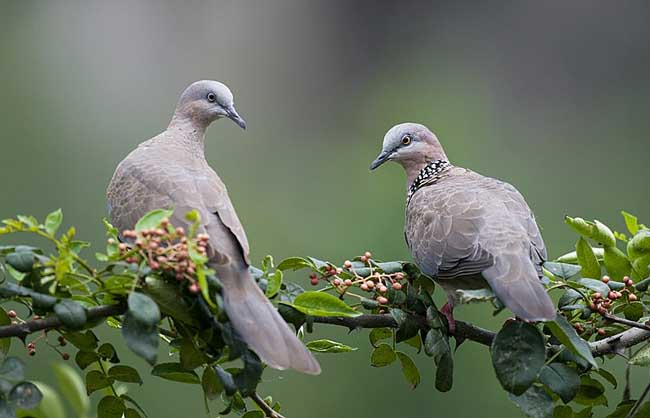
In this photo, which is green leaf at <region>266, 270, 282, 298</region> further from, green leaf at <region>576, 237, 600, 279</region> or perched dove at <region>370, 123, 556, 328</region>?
green leaf at <region>576, 237, 600, 279</region>

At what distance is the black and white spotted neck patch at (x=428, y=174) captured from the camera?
275cm

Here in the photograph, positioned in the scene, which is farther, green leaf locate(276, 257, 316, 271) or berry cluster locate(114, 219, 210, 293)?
green leaf locate(276, 257, 316, 271)

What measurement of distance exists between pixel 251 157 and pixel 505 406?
172 centimetres

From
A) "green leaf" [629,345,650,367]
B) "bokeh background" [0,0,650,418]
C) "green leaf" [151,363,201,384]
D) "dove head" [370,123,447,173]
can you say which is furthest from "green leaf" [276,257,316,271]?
"bokeh background" [0,0,650,418]

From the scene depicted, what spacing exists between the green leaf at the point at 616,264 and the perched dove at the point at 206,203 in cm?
68

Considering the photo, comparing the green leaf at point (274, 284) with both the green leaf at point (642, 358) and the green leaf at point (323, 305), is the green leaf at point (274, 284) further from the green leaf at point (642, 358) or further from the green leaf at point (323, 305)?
the green leaf at point (642, 358)

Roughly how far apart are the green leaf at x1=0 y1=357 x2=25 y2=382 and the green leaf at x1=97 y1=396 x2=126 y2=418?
0.84ft

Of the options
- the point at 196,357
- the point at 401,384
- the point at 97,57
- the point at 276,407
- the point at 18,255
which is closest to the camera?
the point at 18,255

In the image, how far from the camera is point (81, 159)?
4.89 meters

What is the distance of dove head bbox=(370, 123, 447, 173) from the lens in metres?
2.89

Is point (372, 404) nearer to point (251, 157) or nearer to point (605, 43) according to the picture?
point (251, 157)

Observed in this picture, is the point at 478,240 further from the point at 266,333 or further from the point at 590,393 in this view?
the point at 266,333

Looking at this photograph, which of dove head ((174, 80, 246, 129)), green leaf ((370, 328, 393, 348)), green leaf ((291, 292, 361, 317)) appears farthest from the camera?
dove head ((174, 80, 246, 129))

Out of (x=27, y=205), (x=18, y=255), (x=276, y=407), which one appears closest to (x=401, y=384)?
(x=27, y=205)
